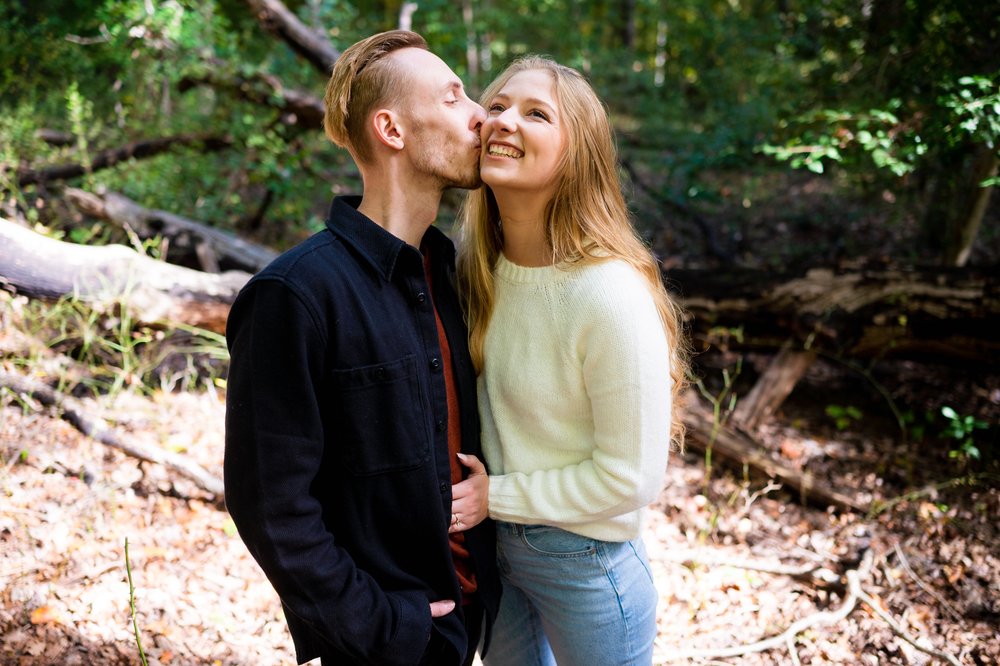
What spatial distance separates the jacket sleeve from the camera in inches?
53.7

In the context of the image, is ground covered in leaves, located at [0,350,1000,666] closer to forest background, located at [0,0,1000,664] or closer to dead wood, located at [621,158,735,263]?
forest background, located at [0,0,1000,664]

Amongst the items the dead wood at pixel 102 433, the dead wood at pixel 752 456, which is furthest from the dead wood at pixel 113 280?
the dead wood at pixel 752 456

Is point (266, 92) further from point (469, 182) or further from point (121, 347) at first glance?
point (469, 182)

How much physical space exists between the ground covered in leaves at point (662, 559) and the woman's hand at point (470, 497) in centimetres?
142

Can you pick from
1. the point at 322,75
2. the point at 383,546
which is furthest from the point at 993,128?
the point at 322,75

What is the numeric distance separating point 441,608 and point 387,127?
1.16m

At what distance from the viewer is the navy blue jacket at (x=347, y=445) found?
54.1 inches

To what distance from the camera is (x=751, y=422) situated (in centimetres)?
425

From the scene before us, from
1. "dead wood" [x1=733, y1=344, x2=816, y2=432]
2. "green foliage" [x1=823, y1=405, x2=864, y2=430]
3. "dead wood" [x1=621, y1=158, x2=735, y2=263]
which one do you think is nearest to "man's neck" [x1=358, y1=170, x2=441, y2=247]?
"dead wood" [x1=733, y1=344, x2=816, y2=432]

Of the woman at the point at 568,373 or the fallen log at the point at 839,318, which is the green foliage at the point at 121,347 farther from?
the fallen log at the point at 839,318

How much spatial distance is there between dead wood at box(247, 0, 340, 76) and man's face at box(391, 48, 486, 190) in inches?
184

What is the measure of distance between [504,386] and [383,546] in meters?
0.50

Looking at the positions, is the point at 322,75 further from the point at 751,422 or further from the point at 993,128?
the point at 993,128

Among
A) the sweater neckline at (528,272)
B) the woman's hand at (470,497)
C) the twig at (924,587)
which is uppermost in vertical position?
the sweater neckline at (528,272)
